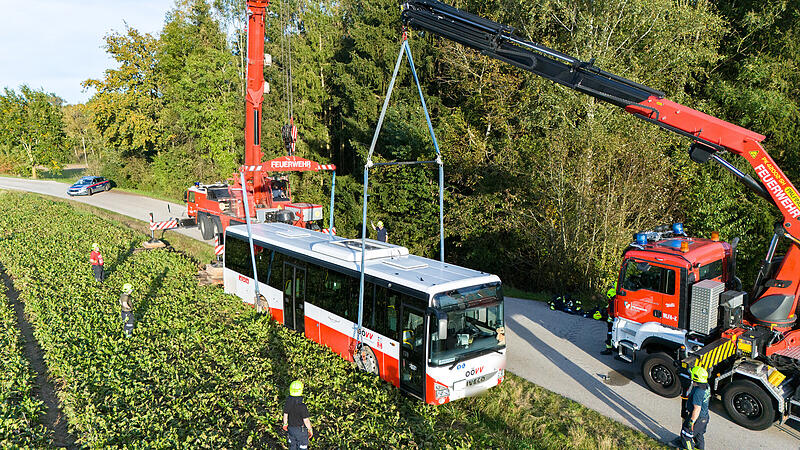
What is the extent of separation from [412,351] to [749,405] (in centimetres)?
642

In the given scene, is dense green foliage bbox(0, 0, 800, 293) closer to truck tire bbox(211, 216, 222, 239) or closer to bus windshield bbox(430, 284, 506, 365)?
bus windshield bbox(430, 284, 506, 365)

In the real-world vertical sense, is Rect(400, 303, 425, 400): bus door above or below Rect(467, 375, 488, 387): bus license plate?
above

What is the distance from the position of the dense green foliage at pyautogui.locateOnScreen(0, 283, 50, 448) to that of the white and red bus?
572cm

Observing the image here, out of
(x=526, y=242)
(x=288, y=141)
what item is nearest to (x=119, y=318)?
(x=288, y=141)

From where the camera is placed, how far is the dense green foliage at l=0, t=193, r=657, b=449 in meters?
8.84

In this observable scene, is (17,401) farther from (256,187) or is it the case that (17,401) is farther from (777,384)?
(777,384)

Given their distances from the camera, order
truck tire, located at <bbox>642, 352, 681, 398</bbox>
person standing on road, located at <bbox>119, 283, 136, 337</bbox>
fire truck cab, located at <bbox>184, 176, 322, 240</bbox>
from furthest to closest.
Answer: fire truck cab, located at <bbox>184, 176, 322, 240</bbox>
person standing on road, located at <bbox>119, 283, 136, 337</bbox>
truck tire, located at <bbox>642, 352, 681, 398</bbox>

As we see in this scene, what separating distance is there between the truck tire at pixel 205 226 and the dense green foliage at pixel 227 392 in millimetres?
10597

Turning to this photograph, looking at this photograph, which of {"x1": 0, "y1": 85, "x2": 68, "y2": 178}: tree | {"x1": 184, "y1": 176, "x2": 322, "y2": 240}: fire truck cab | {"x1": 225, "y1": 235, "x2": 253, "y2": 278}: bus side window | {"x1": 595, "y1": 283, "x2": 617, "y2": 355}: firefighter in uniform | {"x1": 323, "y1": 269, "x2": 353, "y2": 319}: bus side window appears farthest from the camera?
{"x1": 0, "y1": 85, "x2": 68, "y2": 178}: tree

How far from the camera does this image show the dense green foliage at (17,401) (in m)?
8.84

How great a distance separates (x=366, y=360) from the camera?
11062mm

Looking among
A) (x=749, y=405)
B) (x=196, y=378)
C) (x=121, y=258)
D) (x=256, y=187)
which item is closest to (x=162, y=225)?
(x=121, y=258)

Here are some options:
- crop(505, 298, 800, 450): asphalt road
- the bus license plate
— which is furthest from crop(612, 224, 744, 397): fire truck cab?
the bus license plate

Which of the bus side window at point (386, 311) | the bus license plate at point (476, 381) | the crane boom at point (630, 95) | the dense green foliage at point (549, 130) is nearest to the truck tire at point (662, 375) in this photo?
the crane boom at point (630, 95)
